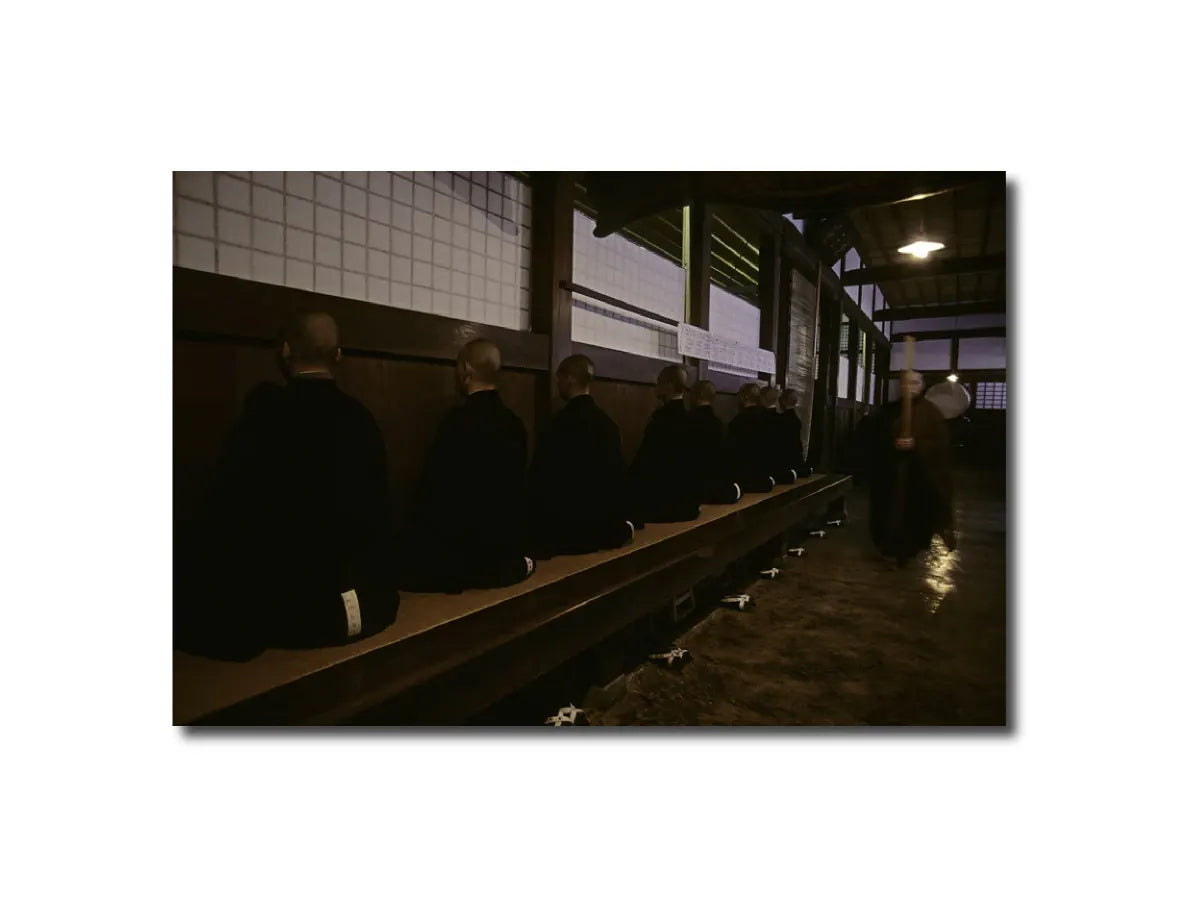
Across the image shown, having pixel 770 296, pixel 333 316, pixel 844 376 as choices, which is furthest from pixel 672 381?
pixel 333 316

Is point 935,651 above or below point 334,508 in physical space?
below

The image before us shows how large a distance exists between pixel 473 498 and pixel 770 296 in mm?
3031

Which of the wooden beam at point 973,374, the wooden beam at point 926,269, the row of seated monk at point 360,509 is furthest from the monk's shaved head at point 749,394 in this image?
the wooden beam at point 973,374

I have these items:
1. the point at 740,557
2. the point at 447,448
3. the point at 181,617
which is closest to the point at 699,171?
the point at 447,448

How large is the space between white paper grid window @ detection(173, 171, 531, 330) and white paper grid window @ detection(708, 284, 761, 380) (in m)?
1.70

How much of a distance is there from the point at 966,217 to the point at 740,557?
237 centimetres

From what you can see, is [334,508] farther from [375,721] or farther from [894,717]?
[894,717]

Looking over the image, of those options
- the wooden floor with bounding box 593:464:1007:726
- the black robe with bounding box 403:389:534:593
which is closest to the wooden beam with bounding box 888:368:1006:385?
the wooden floor with bounding box 593:464:1007:726

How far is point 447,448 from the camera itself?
2299mm

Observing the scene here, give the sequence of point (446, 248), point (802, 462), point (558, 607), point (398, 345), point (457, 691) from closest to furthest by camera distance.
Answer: point (457, 691), point (558, 607), point (398, 345), point (446, 248), point (802, 462)

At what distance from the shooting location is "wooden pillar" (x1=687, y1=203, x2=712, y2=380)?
4059 millimetres

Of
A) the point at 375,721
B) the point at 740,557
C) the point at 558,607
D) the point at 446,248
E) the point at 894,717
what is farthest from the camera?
the point at 740,557

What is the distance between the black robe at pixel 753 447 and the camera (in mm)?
4637

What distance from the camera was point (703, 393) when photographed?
13.2ft
